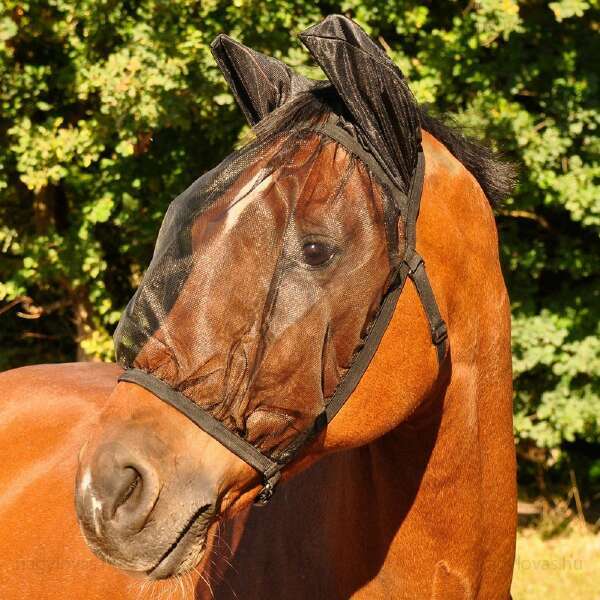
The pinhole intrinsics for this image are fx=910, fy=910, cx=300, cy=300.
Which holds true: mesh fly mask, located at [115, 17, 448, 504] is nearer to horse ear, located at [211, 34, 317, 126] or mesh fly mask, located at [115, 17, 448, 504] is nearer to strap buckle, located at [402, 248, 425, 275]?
strap buckle, located at [402, 248, 425, 275]

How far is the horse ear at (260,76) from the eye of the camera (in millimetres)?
2092

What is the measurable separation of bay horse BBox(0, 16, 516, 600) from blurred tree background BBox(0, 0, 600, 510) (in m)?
2.98

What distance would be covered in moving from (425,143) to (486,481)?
2.58 feet

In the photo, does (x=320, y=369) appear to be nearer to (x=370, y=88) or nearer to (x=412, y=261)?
(x=412, y=261)

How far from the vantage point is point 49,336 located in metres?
6.71

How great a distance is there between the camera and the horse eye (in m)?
A: 1.74

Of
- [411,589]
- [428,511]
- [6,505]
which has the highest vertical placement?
[428,511]

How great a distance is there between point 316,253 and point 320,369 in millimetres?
225

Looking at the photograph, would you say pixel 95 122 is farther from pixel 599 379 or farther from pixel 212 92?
pixel 599 379

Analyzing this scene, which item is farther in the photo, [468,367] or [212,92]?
[212,92]

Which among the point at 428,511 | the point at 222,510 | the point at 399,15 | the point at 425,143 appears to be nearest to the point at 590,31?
the point at 399,15

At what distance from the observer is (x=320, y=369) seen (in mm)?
1766

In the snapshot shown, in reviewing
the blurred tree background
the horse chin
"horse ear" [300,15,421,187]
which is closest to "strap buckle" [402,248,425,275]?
"horse ear" [300,15,421,187]

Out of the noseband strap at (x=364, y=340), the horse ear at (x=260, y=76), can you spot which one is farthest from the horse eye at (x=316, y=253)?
the horse ear at (x=260, y=76)
